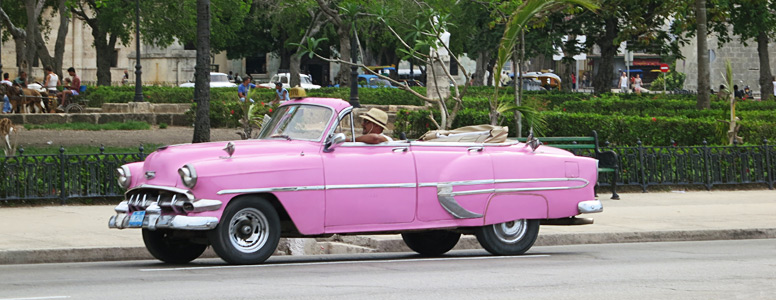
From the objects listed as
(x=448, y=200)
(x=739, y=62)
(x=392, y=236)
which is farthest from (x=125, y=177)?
(x=739, y=62)

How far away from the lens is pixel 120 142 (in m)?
25.6

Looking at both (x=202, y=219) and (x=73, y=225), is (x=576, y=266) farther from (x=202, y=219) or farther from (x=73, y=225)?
(x=73, y=225)

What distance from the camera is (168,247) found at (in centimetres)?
1095

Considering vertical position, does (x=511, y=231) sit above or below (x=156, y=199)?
below

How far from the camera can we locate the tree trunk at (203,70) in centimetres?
1692

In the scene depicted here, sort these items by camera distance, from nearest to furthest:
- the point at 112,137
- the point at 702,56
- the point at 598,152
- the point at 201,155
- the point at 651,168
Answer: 1. the point at 201,155
2. the point at 598,152
3. the point at 651,168
4. the point at 702,56
5. the point at 112,137

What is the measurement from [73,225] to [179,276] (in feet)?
14.1

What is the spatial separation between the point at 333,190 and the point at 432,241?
6.71ft

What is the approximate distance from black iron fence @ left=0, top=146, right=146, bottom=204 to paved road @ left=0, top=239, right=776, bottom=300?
15.8 ft

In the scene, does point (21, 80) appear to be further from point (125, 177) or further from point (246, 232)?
point (246, 232)

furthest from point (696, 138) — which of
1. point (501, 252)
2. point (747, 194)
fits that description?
point (501, 252)

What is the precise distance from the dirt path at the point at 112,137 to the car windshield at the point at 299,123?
45.9 feet

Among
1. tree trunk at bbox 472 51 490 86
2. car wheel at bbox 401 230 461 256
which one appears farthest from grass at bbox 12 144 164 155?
tree trunk at bbox 472 51 490 86

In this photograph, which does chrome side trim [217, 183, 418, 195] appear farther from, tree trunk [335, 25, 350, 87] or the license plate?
tree trunk [335, 25, 350, 87]
